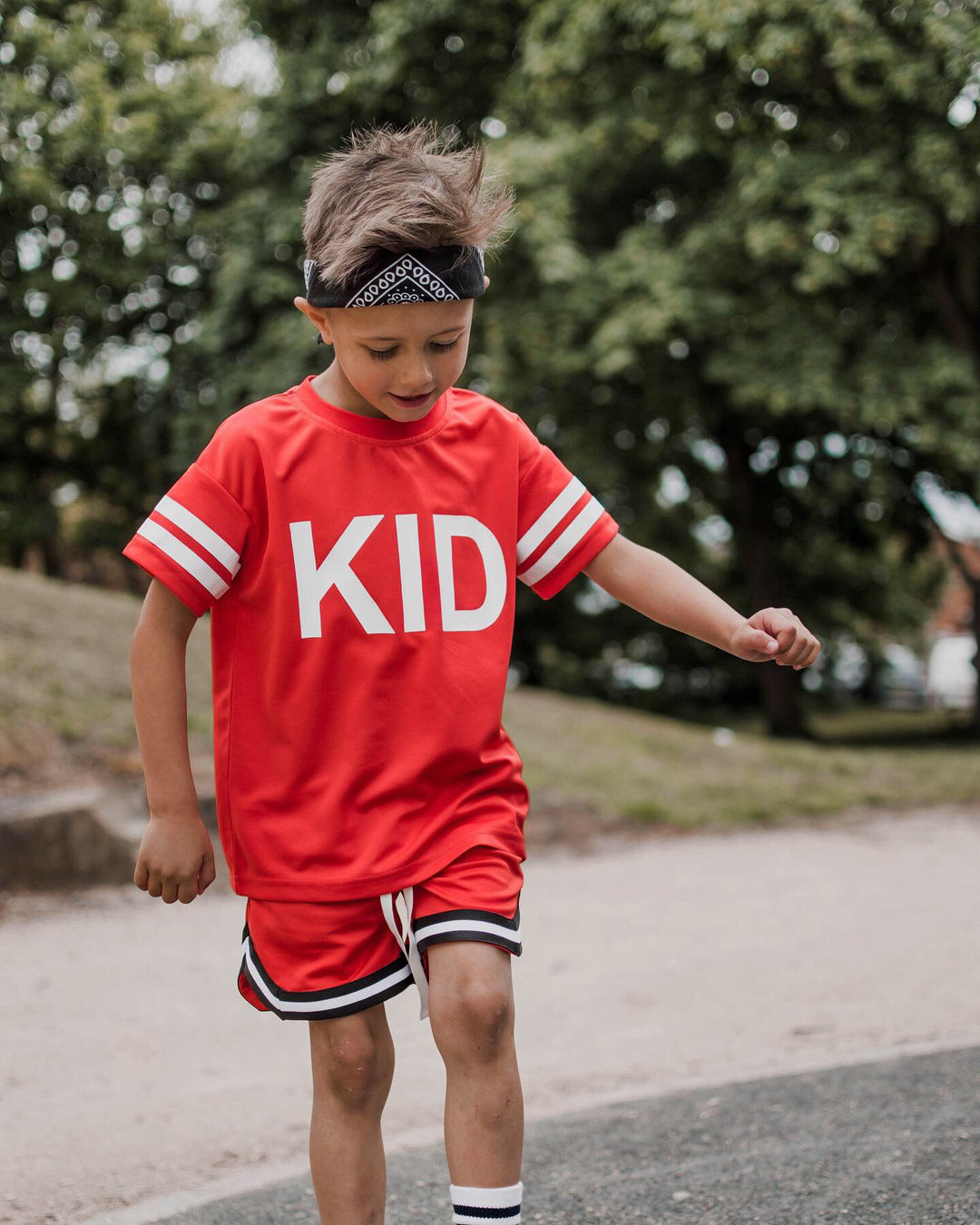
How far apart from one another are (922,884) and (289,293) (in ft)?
37.5

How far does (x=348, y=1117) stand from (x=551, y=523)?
3.46 ft

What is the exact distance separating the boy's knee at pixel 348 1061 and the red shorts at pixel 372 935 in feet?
0.12

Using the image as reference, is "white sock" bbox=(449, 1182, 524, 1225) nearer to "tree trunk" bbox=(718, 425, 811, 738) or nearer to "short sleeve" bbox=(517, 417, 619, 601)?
"short sleeve" bbox=(517, 417, 619, 601)

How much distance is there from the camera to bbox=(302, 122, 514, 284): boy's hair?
2.07 metres

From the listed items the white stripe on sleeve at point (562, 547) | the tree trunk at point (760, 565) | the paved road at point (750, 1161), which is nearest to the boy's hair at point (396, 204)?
the white stripe on sleeve at point (562, 547)

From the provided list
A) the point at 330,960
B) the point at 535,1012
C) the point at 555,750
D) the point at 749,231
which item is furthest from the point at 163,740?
the point at 749,231

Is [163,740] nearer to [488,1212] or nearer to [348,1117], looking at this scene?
[348,1117]

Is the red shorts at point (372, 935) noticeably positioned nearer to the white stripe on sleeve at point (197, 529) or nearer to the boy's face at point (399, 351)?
the white stripe on sleeve at point (197, 529)

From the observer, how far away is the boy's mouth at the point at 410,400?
2123 millimetres

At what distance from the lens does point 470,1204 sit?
78.7 inches

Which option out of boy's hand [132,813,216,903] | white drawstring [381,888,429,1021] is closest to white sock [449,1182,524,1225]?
white drawstring [381,888,429,1021]

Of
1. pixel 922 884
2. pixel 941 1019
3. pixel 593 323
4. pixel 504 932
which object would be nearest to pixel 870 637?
pixel 593 323

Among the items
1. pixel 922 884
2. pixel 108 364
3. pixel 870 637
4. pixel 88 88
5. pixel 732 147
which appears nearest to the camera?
pixel 922 884

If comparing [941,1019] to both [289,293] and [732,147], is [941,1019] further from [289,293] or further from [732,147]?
[289,293]
